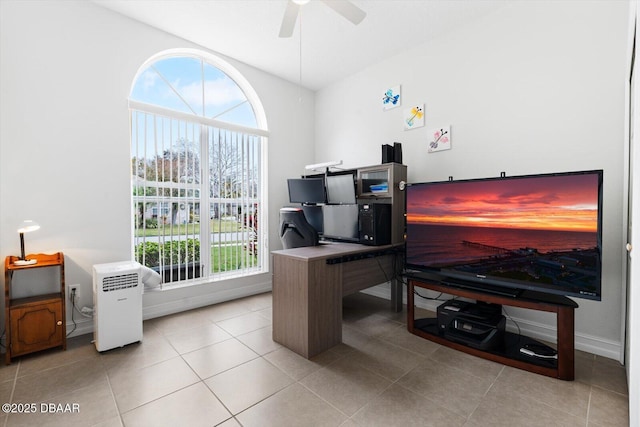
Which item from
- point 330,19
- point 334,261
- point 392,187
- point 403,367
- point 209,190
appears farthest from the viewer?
point 209,190

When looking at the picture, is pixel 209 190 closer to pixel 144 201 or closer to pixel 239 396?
pixel 144 201

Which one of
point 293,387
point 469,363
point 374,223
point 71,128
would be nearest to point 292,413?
point 293,387

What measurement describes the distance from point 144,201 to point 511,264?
138 inches

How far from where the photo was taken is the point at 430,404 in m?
1.65

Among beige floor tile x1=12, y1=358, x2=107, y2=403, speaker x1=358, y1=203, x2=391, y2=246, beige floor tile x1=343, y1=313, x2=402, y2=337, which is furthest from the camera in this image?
speaker x1=358, y1=203, x2=391, y2=246

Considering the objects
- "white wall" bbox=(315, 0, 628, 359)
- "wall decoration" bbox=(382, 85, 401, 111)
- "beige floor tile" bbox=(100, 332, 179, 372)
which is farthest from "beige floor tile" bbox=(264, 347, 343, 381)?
"wall decoration" bbox=(382, 85, 401, 111)

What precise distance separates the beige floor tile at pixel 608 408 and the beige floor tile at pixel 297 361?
153cm

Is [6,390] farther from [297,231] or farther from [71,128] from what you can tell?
[297,231]

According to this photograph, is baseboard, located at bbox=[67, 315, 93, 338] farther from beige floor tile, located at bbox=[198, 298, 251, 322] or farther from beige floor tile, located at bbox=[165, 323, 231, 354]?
beige floor tile, located at bbox=[198, 298, 251, 322]

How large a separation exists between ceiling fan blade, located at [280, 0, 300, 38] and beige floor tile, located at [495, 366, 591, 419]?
10.1 feet

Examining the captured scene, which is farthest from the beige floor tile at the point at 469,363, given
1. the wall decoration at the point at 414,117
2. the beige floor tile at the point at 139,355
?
the wall decoration at the point at 414,117

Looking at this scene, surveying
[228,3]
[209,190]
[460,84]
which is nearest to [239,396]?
[209,190]

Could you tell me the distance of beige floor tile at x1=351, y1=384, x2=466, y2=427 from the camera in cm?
151

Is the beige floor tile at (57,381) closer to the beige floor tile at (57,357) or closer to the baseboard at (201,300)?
the beige floor tile at (57,357)
